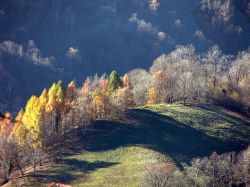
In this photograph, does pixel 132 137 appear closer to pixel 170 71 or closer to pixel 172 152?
pixel 172 152

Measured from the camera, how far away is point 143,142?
107m

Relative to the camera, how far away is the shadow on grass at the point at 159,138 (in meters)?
104

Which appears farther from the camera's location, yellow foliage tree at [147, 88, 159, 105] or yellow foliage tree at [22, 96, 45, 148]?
yellow foliage tree at [147, 88, 159, 105]

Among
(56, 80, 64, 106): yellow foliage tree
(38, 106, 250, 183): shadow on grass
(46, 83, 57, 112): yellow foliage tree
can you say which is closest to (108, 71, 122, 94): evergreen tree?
(38, 106, 250, 183): shadow on grass

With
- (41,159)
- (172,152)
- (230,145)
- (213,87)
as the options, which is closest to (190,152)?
(172,152)

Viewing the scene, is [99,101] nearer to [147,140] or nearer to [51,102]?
[51,102]

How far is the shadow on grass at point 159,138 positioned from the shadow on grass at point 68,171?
301 inches

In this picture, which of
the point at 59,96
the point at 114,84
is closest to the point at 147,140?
the point at 59,96

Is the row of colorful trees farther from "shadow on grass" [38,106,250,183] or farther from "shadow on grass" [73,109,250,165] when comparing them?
"shadow on grass" [73,109,250,165]

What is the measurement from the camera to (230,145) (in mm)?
108500

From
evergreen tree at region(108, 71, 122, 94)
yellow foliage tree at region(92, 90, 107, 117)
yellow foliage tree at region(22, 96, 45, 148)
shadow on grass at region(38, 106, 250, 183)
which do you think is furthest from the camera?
evergreen tree at region(108, 71, 122, 94)

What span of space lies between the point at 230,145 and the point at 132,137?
969 inches

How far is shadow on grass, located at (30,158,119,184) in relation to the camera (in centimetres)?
8888

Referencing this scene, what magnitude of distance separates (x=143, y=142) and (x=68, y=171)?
74.1ft
